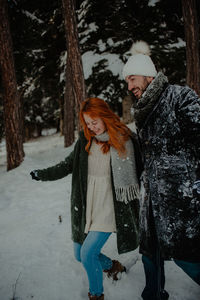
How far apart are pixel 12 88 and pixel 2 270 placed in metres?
6.12

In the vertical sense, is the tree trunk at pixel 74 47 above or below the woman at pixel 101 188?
above

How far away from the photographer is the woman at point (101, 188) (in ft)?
6.55

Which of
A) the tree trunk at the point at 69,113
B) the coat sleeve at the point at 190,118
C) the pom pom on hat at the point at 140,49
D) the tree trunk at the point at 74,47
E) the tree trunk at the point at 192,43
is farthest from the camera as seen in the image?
the tree trunk at the point at 69,113

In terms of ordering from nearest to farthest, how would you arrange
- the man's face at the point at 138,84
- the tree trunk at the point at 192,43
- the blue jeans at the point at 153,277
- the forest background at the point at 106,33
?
the man's face at the point at 138,84 < the blue jeans at the point at 153,277 < the tree trunk at the point at 192,43 < the forest background at the point at 106,33

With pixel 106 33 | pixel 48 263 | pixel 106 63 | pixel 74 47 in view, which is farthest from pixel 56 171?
pixel 106 33

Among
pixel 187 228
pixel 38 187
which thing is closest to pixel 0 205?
pixel 38 187

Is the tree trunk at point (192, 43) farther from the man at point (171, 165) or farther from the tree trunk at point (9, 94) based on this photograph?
the tree trunk at point (9, 94)

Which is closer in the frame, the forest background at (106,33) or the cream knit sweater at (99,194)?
the cream knit sweater at (99,194)

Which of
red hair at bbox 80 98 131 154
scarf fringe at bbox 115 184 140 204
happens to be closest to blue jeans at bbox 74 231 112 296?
scarf fringe at bbox 115 184 140 204

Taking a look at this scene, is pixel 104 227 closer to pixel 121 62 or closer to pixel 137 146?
pixel 137 146

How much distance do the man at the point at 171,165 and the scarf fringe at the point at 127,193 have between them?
173 millimetres

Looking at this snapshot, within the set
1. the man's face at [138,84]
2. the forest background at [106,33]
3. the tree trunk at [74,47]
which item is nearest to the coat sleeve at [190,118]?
the man's face at [138,84]

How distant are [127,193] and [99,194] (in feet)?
0.95

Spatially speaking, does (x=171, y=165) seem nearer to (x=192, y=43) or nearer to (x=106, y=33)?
(x=192, y=43)
